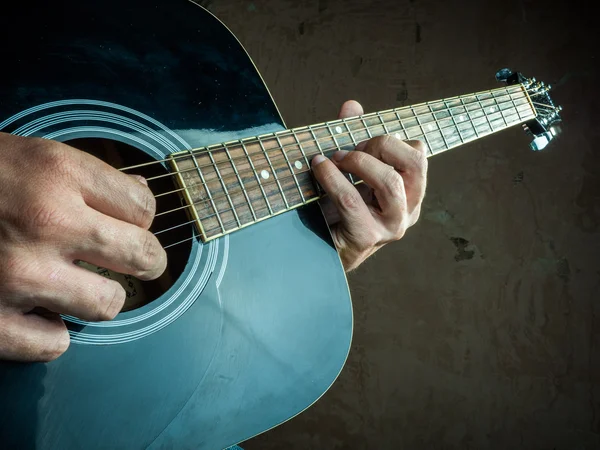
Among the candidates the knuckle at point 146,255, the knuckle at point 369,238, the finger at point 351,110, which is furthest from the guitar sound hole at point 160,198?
the finger at point 351,110

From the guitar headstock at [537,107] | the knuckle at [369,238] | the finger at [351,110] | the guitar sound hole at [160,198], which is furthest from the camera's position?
the guitar headstock at [537,107]

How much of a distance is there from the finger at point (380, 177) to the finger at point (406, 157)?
25mm

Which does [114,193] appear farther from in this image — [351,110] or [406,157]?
[351,110]

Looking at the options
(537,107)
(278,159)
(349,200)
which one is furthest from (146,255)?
(537,107)

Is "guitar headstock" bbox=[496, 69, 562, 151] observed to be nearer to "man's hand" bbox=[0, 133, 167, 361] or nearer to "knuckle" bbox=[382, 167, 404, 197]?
"knuckle" bbox=[382, 167, 404, 197]

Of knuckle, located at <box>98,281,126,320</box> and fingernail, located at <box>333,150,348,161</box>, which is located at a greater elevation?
fingernail, located at <box>333,150,348,161</box>

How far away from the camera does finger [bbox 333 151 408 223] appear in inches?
37.9

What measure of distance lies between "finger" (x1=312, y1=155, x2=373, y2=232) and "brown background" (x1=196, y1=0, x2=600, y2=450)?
111 cm

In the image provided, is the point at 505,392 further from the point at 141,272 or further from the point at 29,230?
the point at 29,230

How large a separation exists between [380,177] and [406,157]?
0.28 ft

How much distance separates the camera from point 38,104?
70 centimetres

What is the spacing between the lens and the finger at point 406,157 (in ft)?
3.28

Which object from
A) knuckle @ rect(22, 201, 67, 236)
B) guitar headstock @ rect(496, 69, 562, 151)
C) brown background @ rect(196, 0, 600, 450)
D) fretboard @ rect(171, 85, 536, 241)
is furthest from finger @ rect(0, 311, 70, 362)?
brown background @ rect(196, 0, 600, 450)

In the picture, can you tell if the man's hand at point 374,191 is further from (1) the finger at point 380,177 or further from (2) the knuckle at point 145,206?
(2) the knuckle at point 145,206
